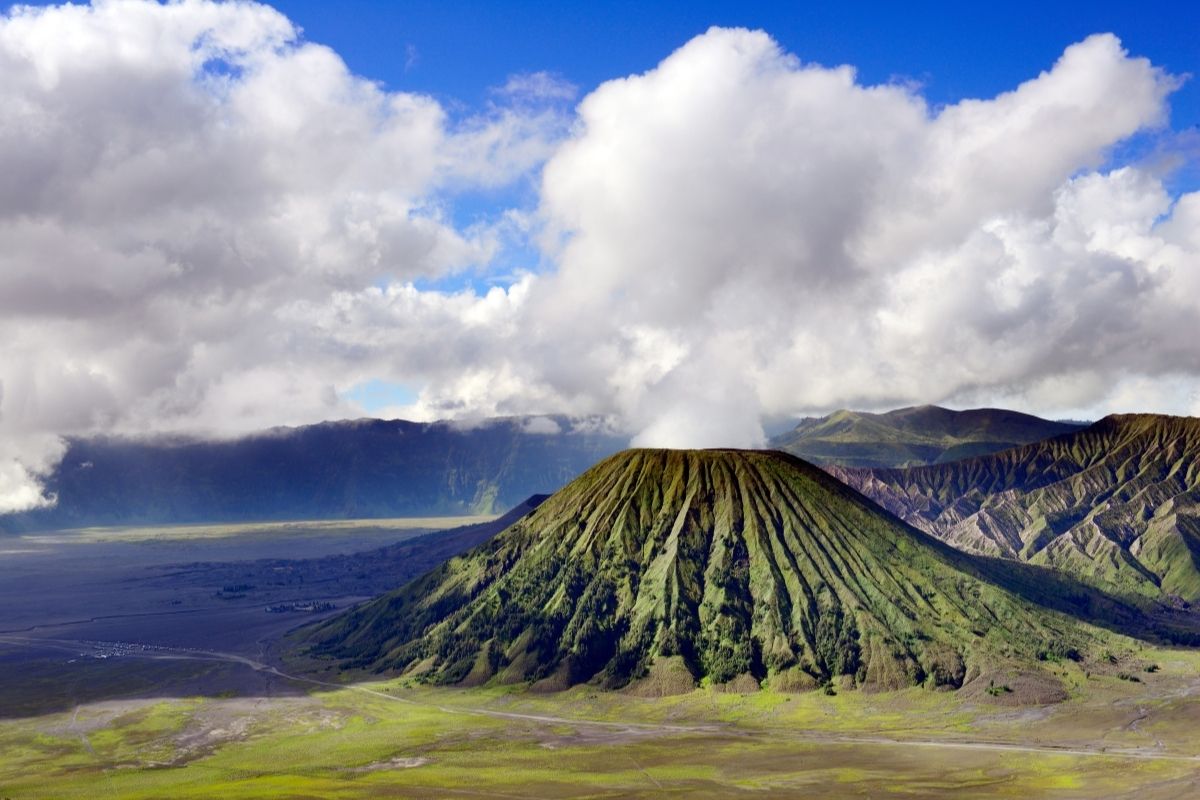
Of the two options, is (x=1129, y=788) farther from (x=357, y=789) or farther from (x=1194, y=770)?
(x=357, y=789)

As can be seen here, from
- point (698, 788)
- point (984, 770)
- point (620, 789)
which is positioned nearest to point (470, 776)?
point (620, 789)

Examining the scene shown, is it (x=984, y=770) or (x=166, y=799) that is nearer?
(x=166, y=799)

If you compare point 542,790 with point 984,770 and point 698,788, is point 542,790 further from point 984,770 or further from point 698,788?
point 984,770

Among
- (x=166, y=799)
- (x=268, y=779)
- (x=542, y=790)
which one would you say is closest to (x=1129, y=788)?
(x=542, y=790)

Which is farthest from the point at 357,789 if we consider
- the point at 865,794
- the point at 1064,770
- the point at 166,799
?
the point at 1064,770

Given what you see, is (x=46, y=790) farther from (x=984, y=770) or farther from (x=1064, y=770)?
(x=1064, y=770)

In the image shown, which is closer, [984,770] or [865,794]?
[865,794]

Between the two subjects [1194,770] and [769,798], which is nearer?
[769,798]
